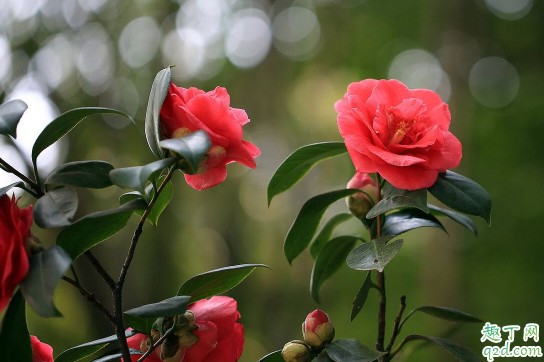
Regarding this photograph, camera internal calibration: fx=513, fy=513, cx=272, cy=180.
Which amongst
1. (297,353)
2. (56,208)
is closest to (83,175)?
(56,208)

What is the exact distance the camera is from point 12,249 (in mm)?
402

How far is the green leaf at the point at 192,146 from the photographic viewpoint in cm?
41

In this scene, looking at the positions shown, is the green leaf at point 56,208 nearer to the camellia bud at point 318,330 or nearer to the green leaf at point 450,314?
the camellia bud at point 318,330

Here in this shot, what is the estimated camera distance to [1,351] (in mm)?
447

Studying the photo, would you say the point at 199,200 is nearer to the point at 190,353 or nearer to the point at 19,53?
the point at 19,53

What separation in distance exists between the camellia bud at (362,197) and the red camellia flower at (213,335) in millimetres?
235

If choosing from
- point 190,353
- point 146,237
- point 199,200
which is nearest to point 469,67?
point 199,200

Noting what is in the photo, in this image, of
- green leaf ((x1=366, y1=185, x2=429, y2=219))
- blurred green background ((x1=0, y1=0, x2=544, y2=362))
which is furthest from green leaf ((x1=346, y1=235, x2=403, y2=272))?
blurred green background ((x1=0, y1=0, x2=544, y2=362))

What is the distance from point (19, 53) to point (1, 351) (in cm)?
349

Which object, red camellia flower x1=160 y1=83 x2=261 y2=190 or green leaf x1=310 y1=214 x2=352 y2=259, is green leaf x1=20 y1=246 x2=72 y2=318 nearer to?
red camellia flower x1=160 y1=83 x2=261 y2=190

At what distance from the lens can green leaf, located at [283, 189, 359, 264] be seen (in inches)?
28.0

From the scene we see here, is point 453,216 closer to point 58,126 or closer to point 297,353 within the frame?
point 297,353

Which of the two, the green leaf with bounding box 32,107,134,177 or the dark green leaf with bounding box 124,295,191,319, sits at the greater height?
the green leaf with bounding box 32,107,134,177

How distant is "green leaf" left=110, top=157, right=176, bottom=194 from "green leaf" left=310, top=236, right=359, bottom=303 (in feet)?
1.25
